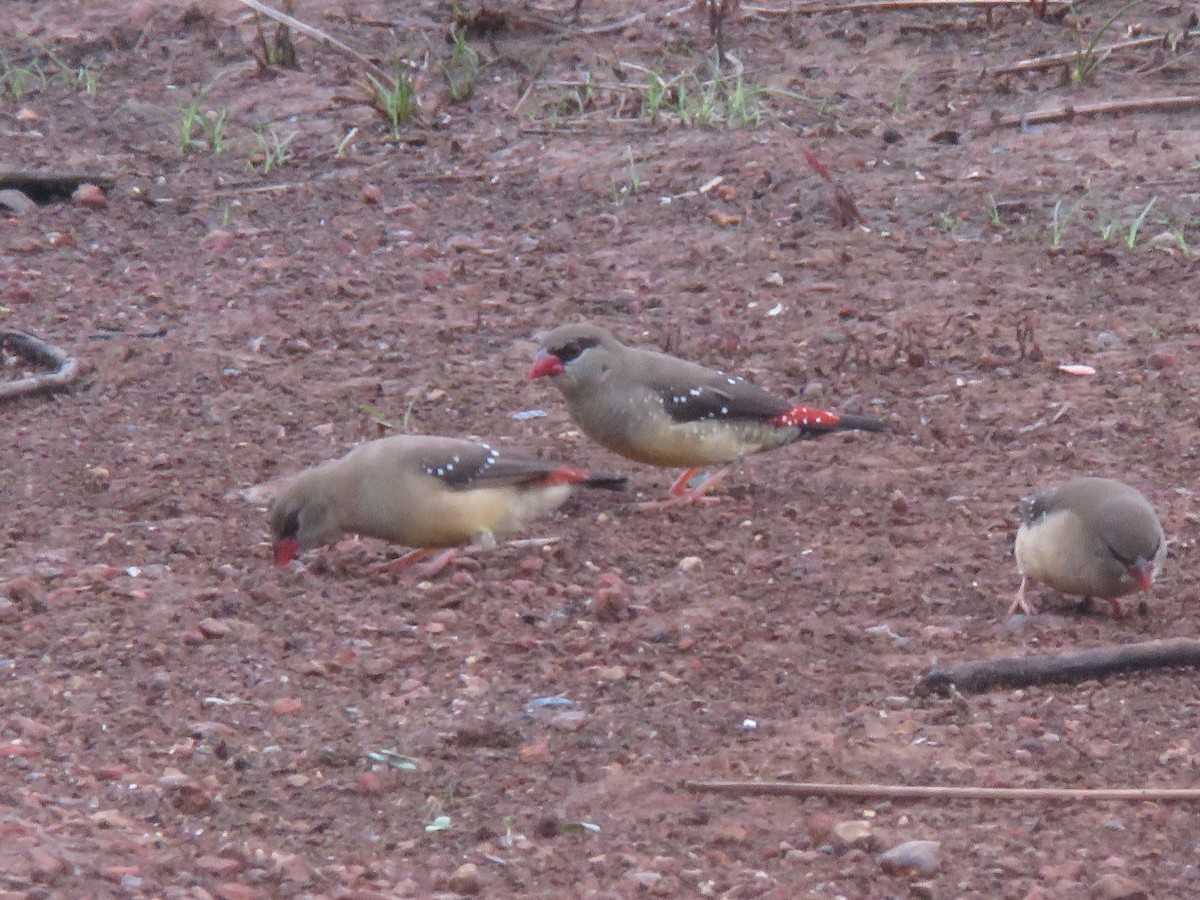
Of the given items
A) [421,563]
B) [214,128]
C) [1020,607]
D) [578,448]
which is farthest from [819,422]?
[214,128]

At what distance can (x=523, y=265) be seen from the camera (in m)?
9.00

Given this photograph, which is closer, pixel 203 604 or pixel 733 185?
pixel 203 604

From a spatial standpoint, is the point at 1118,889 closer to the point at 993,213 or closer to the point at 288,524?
the point at 288,524

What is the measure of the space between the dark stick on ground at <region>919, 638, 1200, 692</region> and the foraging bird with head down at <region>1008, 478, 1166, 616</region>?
35cm

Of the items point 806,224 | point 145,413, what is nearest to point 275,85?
point 806,224

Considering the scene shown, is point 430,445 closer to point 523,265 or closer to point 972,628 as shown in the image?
point 972,628

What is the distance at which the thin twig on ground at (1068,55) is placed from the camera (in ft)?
35.5

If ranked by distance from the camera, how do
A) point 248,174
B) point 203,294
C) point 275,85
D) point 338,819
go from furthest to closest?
1. point 275,85
2. point 248,174
3. point 203,294
4. point 338,819

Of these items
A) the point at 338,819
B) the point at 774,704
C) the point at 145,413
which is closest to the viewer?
the point at 338,819

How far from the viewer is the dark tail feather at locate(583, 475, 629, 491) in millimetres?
6523

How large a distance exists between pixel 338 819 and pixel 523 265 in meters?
4.94

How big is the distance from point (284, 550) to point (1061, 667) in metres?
2.45

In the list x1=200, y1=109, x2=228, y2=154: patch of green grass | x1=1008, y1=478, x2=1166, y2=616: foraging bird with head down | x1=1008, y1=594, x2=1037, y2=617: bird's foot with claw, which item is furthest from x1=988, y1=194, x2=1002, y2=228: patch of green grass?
x1=200, y1=109, x2=228, y2=154: patch of green grass

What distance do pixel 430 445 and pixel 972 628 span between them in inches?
77.2
